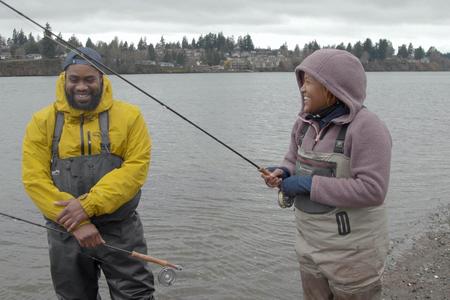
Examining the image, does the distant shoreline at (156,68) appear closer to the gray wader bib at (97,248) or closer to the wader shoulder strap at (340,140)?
the gray wader bib at (97,248)

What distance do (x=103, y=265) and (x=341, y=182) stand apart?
7.04ft

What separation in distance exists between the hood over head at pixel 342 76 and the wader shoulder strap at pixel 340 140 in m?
0.06

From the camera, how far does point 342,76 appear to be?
3434mm

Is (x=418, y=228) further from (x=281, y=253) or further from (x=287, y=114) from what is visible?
(x=287, y=114)

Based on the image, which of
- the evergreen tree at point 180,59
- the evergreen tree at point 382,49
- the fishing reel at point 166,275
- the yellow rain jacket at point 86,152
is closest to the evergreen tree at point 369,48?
the evergreen tree at point 382,49

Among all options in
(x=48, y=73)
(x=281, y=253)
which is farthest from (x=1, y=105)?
(x=48, y=73)

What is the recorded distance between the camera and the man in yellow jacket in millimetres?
3924

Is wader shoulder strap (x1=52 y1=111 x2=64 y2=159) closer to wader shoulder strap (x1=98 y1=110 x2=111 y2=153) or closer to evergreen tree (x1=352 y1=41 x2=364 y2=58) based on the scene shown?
wader shoulder strap (x1=98 y1=110 x2=111 y2=153)

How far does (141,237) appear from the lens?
14.4 ft

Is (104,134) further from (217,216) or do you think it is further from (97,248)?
(217,216)

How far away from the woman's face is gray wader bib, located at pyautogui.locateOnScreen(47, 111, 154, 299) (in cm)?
160

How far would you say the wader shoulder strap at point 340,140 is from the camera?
3391mm

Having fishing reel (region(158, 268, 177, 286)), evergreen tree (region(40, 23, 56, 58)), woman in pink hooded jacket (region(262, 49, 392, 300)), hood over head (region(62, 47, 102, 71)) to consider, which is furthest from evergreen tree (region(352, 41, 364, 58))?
woman in pink hooded jacket (region(262, 49, 392, 300))

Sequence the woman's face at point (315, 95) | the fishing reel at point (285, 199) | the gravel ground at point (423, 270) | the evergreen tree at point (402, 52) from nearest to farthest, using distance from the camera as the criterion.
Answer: the woman's face at point (315, 95) → the fishing reel at point (285, 199) → the gravel ground at point (423, 270) → the evergreen tree at point (402, 52)
